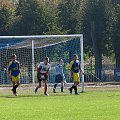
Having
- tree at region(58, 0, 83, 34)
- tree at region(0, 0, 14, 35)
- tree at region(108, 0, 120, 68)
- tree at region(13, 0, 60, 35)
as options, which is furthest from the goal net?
tree at region(0, 0, 14, 35)

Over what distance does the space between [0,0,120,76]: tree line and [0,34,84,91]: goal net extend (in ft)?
63.7

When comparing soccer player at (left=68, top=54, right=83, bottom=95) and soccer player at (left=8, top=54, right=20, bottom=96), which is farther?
soccer player at (left=68, top=54, right=83, bottom=95)

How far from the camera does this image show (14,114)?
16.7 metres

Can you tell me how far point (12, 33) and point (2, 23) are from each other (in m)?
2.08

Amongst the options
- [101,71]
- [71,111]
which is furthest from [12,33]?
[71,111]

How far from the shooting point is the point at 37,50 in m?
35.7

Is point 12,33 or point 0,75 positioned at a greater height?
point 12,33

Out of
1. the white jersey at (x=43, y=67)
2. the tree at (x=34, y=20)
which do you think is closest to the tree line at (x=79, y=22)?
the tree at (x=34, y=20)

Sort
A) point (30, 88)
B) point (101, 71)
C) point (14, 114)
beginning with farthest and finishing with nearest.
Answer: point (101, 71), point (30, 88), point (14, 114)

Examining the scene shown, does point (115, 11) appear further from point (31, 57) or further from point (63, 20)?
point (31, 57)

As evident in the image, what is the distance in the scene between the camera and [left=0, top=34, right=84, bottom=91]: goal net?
33.6m

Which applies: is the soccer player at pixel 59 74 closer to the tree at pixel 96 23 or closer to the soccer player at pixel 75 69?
the soccer player at pixel 75 69

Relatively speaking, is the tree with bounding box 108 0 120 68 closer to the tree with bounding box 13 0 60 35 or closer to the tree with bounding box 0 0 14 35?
the tree with bounding box 13 0 60 35

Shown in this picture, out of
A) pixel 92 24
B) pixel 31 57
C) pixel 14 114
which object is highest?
pixel 92 24
